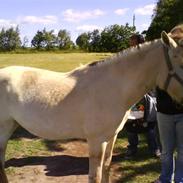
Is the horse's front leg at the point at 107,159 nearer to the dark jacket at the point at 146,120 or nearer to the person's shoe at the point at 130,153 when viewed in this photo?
the dark jacket at the point at 146,120

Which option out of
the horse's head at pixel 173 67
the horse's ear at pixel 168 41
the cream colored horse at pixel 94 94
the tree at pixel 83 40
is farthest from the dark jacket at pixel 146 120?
the tree at pixel 83 40

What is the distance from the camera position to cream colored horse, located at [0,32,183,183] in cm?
365

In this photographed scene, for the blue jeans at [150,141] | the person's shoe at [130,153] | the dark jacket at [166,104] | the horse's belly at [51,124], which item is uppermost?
the dark jacket at [166,104]

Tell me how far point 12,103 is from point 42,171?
188cm

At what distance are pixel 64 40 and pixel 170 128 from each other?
80.9m

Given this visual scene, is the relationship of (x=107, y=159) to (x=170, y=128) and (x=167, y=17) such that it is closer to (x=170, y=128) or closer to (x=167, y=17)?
(x=170, y=128)

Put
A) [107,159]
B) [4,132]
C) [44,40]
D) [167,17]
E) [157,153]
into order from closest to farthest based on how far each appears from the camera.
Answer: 1. [107,159]
2. [4,132]
3. [157,153]
4. [167,17]
5. [44,40]

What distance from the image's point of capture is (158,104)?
440 centimetres

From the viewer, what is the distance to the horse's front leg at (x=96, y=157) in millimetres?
3777

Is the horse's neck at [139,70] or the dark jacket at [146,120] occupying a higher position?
the horse's neck at [139,70]

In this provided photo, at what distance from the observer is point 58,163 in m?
6.05

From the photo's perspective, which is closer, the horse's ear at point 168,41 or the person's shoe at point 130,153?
the horse's ear at point 168,41

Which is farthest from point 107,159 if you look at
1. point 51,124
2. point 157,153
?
point 157,153

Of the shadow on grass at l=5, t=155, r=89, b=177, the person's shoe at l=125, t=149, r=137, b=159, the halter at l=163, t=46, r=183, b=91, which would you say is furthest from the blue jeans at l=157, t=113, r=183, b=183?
the person's shoe at l=125, t=149, r=137, b=159
